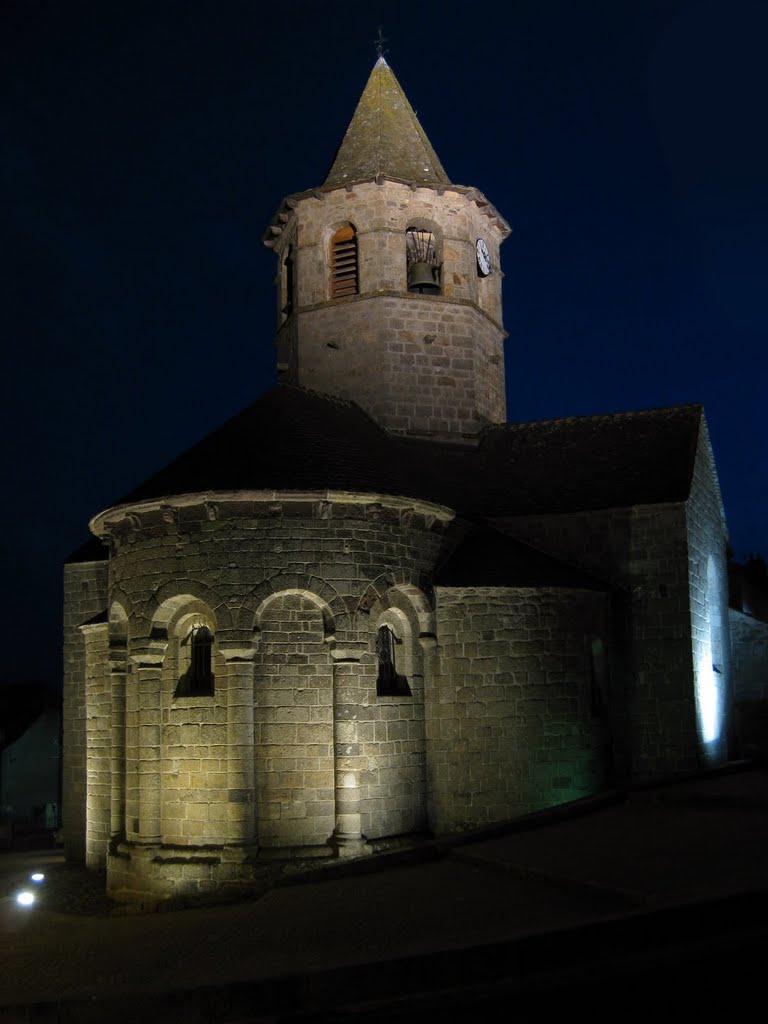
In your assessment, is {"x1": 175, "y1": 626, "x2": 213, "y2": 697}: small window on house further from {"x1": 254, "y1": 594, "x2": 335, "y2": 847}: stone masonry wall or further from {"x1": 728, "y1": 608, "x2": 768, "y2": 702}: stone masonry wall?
{"x1": 728, "y1": 608, "x2": 768, "y2": 702}: stone masonry wall

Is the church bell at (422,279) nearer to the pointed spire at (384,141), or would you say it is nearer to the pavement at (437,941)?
the pointed spire at (384,141)

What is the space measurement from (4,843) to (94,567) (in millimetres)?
10403

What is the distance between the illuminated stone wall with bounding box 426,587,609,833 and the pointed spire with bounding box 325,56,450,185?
9683 millimetres

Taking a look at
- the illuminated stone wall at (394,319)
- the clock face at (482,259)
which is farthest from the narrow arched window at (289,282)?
the clock face at (482,259)

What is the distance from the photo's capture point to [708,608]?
2053 cm

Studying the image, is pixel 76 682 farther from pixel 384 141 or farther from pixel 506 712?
pixel 384 141

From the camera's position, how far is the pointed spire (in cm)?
2212

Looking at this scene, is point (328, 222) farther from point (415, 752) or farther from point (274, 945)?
point (274, 945)

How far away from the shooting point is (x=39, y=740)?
38.6 m

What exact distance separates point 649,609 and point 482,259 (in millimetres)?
8449

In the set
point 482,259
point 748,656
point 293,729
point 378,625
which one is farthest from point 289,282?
point 748,656

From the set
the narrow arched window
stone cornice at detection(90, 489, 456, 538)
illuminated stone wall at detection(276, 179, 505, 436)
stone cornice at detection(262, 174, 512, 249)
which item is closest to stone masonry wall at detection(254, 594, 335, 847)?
stone cornice at detection(90, 489, 456, 538)

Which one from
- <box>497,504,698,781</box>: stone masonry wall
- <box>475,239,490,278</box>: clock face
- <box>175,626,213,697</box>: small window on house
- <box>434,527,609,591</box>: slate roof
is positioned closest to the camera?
<box>175,626,213,697</box>: small window on house

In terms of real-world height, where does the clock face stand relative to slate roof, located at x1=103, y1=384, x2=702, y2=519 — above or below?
above
